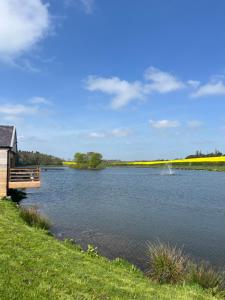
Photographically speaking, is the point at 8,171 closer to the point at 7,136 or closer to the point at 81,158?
the point at 7,136

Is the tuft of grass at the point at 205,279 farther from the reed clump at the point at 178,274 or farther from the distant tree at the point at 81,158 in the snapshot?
the distant tree at the point at 81,158

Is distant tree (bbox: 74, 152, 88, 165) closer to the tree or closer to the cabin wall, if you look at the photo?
the tree

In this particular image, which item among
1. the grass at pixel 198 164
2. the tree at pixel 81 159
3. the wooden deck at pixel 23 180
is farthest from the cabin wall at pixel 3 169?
the tree at pixel 81 159

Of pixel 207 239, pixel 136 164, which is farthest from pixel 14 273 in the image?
pixel 136 164

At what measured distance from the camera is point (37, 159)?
15362cm

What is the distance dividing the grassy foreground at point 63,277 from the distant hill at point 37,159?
115 metres

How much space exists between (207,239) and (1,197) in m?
15.4

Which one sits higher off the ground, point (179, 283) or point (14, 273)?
point (14, 273)

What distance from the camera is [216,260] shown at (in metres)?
16.0

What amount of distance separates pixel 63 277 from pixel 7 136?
22743 millimetres

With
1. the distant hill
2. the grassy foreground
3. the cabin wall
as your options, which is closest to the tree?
the distant hill

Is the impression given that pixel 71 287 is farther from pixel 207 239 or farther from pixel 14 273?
pixel 207 239

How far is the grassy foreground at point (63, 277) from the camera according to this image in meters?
7.90

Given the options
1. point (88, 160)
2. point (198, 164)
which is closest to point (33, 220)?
point (198, 164)
